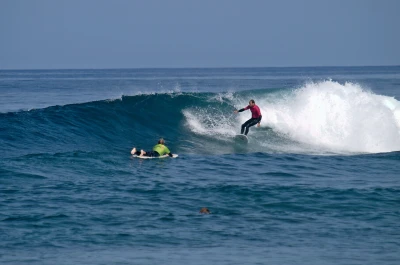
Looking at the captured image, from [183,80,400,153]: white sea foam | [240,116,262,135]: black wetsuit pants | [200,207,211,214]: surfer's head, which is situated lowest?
[200,207,211,214]: surfer's head

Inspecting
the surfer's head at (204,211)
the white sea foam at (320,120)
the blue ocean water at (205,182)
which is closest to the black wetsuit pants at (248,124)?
the blue ocean water at (205,182)

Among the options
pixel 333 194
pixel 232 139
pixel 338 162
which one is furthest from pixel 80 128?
pixel 333 194

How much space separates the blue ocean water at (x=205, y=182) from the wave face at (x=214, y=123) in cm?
7

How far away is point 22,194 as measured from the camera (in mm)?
16672

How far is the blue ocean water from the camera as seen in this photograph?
42.0 feet

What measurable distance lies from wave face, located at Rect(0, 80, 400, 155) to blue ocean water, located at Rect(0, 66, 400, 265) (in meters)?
0.07

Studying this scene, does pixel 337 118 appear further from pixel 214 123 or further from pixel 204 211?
pixel 204 211

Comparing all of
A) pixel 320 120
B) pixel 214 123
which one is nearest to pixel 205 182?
pixel 214 123

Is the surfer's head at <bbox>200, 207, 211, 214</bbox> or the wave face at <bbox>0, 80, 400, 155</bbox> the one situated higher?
the wave face at <bbox>0, 80, 400, 155</bbox>

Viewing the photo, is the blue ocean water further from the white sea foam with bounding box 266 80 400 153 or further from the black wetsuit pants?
the black wetsuit pants

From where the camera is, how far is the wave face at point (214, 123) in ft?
84.0

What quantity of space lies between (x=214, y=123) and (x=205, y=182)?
37.2 feet

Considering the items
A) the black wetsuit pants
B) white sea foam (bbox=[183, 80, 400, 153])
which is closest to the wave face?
white sea foam (bbox=[183, 80, 400, 153])

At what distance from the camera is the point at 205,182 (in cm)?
1850
